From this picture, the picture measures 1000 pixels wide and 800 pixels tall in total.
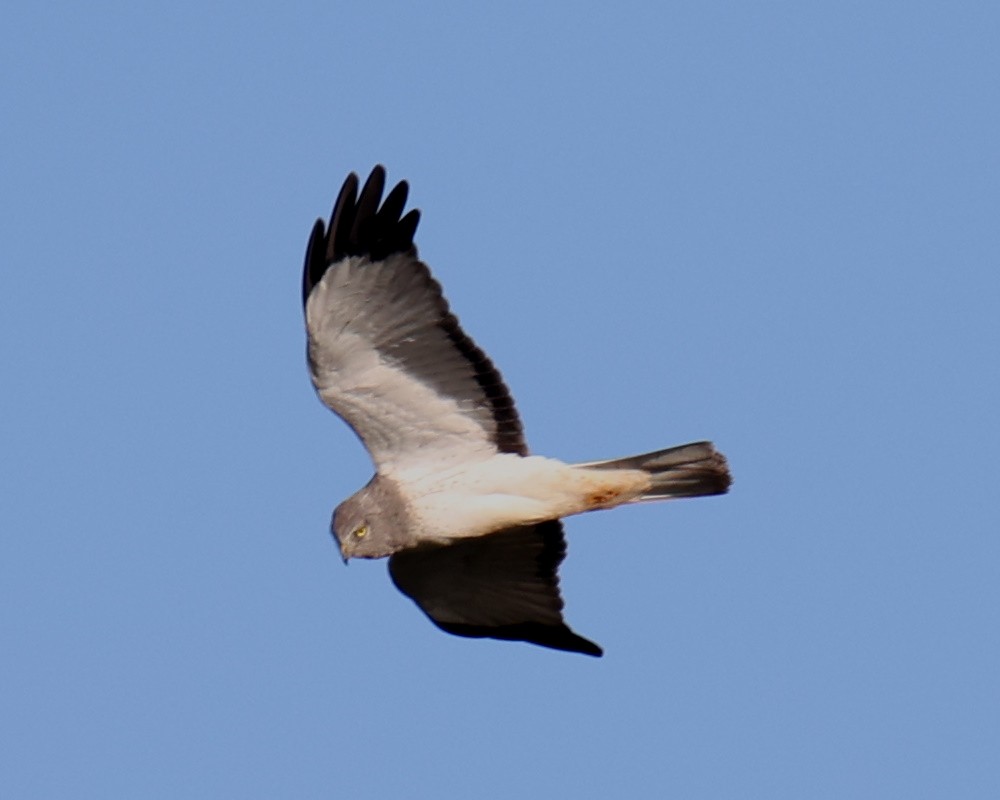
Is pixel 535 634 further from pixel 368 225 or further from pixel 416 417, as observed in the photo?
pixel 368 225

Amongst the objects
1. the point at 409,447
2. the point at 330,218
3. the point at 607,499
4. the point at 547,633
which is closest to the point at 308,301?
the point at 330,218

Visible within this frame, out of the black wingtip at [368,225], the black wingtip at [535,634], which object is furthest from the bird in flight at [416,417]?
the black wingtip at [535,634]

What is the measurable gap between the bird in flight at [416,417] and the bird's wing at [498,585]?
18.7 inches

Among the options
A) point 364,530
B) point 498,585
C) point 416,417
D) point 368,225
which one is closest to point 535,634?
point 498,585

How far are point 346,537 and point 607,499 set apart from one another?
1721 mm

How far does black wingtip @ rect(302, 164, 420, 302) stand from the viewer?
11.6 meters

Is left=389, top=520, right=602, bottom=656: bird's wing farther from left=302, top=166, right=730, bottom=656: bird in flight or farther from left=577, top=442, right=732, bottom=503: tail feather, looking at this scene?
left=577, top=442, right=732, bottom=503: tail feather

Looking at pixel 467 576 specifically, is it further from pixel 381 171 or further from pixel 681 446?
pixel 381 171

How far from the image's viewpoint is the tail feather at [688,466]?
12.0 m

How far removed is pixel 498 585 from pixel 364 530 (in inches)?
60.3

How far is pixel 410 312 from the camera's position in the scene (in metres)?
11.8

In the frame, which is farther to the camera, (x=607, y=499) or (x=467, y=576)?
(x=467, y=576)

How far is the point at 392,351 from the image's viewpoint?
11812 mm

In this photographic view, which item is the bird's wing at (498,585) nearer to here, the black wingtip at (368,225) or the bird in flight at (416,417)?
the bird in flight at (416,417)
